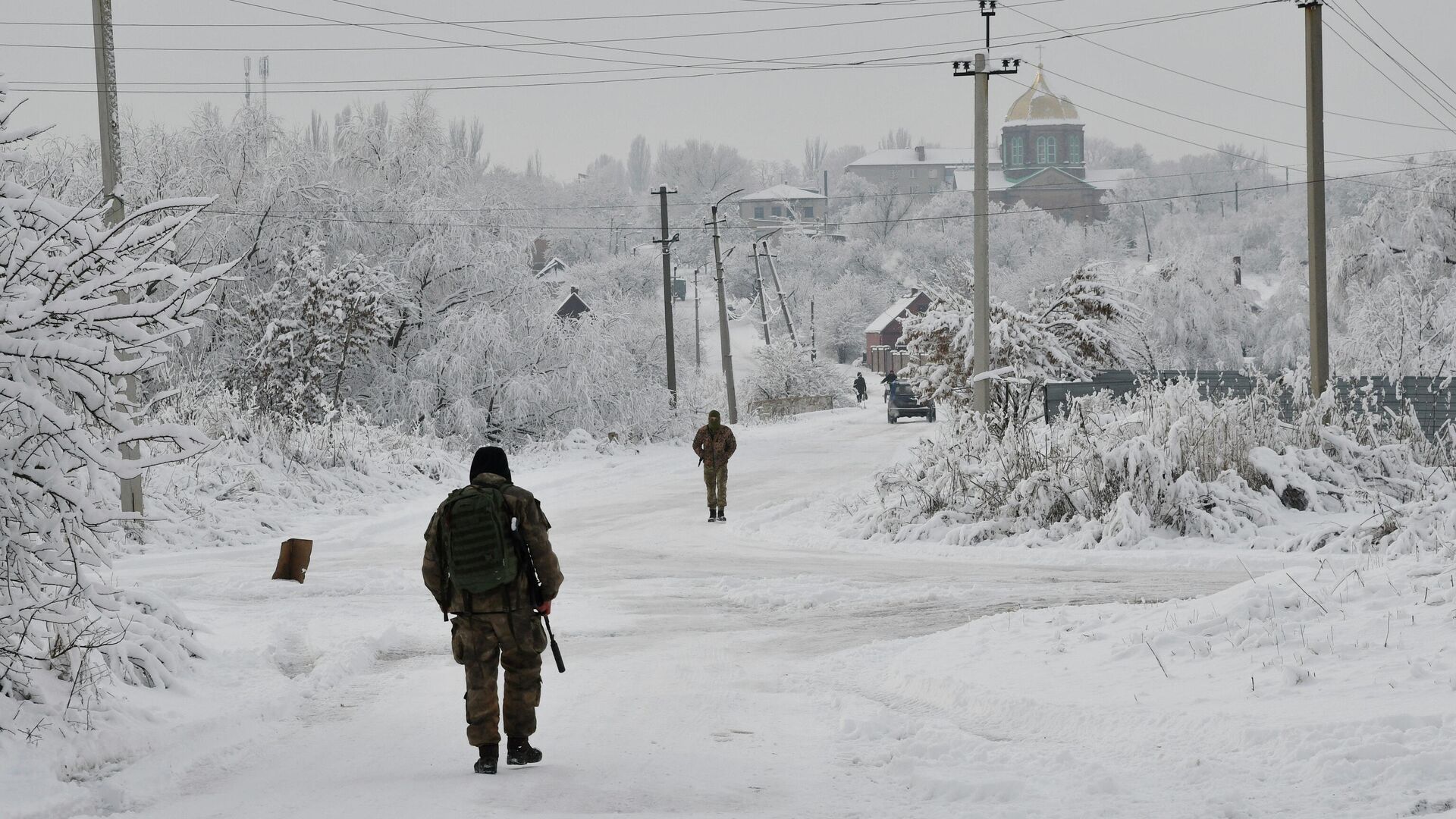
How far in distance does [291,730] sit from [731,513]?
14044 mm

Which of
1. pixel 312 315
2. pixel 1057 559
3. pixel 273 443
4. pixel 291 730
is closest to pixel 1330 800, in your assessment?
pixel 291 730

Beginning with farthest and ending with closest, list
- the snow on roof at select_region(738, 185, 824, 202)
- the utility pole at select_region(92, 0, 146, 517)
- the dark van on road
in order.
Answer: the snow on roof at select_region(738, 185, 824, 202)
the dark van on road
the utility pole at select_region(92, 0, 146, 517)

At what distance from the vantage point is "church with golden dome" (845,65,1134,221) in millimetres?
157000

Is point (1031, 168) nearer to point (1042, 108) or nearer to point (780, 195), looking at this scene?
point (1042, 108)

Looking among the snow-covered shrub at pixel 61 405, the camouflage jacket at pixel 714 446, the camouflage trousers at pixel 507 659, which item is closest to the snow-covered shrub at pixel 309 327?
the camouflage jacket at pixel 714 446

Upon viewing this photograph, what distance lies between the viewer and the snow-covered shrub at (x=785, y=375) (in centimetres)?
6247

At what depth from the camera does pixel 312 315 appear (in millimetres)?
31859

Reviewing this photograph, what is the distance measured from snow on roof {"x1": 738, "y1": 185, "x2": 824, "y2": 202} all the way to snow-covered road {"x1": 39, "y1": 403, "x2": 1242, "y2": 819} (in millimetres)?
149703

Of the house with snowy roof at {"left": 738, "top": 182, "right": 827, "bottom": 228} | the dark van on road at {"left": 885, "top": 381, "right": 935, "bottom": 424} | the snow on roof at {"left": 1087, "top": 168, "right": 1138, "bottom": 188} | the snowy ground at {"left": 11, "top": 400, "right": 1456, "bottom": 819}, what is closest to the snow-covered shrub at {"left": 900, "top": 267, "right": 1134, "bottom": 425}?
the snowy ground at {"left": 11, "top": 400, "right": 1456, "bottom": 819}

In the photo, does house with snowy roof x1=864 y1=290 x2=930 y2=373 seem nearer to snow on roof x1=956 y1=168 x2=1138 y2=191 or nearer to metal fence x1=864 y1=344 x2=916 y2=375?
metal fence x1=864 y1=344 x2=916 y2=375

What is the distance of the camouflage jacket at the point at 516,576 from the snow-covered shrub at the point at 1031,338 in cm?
2022

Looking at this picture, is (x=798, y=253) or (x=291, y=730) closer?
(x=291, y=730)

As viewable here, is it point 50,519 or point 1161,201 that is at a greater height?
point 1161,201

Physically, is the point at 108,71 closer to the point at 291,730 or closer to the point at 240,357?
the point at 291,730
